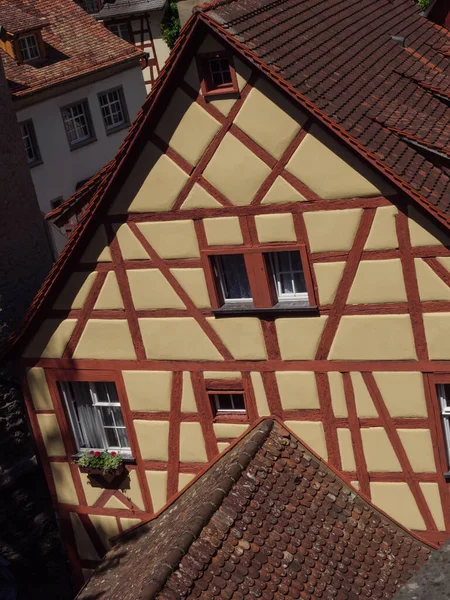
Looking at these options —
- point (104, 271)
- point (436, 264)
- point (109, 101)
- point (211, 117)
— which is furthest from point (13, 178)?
point (109, 101)

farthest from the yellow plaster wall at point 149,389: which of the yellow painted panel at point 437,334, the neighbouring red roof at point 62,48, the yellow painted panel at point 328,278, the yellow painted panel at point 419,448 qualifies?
the neighbouring red roof at point 62,48

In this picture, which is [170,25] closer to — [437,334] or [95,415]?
[95,415]

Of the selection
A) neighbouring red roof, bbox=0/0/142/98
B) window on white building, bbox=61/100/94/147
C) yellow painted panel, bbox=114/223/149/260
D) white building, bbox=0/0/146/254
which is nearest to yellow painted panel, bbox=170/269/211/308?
yellow painted panel, bbox=114/223/149/260

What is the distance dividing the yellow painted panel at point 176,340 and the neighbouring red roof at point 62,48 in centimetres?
1741

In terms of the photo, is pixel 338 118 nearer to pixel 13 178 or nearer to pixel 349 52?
pixel 349 52

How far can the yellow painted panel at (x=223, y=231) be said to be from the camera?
12.9m

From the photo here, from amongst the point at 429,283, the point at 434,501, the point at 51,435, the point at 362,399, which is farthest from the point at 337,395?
the point at 51,435

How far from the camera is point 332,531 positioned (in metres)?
12.8

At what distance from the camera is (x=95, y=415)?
14992 mm

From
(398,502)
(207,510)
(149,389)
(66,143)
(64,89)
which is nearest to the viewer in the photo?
(207,510)

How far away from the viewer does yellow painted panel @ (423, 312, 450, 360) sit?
12180 millimetres

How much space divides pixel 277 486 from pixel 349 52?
20.4 ft

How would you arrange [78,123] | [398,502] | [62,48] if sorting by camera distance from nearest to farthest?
[398,502]
[62,48]
[78,123]

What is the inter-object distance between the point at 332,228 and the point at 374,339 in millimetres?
1457
